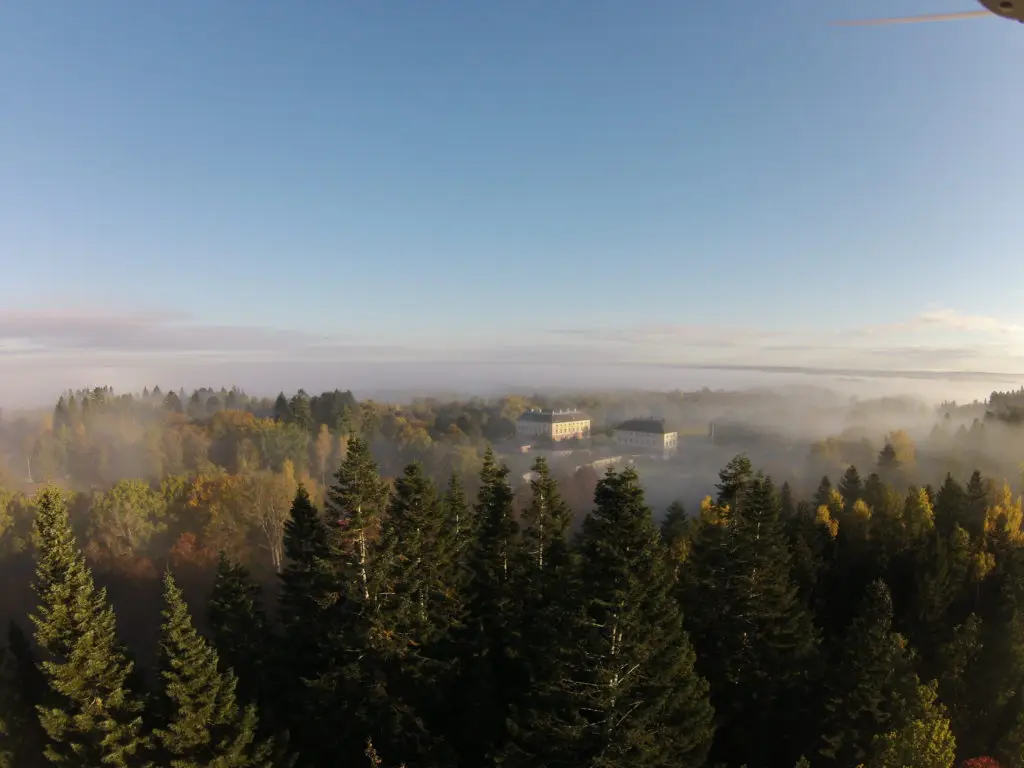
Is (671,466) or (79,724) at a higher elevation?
(79,724)

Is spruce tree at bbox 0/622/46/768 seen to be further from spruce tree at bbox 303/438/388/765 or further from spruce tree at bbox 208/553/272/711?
spruce tree at bbox 303/438/388/765

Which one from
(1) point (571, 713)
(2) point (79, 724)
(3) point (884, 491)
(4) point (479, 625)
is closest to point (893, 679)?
(1) point (571, 713)

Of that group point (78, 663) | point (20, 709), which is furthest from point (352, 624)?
point (20, 709)

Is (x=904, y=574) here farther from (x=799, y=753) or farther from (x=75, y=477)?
(x=75, y=477)

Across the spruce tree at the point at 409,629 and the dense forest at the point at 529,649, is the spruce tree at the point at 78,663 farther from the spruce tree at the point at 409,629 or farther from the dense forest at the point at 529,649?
the spruce tree at the point at 409,629

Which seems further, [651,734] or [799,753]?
[799,753]

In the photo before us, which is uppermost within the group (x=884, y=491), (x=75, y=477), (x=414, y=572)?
(x=414, y=572)

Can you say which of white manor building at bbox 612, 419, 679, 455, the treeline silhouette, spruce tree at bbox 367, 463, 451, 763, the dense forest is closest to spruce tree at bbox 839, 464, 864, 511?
the dense forest
